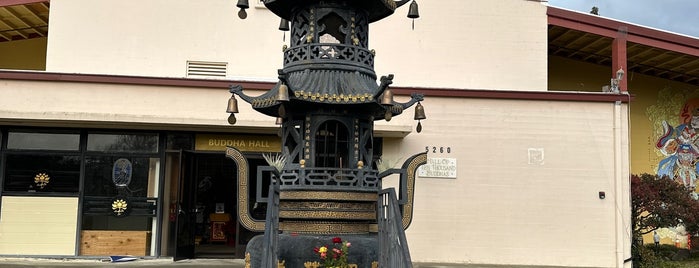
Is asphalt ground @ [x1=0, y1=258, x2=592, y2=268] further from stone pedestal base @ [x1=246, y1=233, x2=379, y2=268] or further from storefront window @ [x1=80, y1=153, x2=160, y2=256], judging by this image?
stone pedestal base @ [x1=246, y1=233, x2=379, y2=268]

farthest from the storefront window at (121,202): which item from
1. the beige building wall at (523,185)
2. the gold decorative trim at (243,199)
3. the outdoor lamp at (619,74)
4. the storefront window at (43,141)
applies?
the outdoor lamp at (619,74)

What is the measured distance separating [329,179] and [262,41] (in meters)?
7.79

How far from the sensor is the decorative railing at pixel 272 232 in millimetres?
5891

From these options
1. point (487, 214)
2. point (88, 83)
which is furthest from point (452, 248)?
point (88, 83)

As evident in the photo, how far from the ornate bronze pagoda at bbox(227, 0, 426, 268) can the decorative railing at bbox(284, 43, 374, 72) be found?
0.5 inches

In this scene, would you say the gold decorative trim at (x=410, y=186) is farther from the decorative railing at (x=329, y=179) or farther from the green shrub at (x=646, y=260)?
the green shrub at (x=646, y=260)

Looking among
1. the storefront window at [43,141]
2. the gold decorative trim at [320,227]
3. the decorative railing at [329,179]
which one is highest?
the storefront window at [43,141]

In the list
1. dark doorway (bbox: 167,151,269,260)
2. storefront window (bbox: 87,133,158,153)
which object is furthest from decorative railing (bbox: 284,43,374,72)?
storefront window (bbox: 87,133,158,153)

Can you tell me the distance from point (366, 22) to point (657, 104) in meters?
12.4

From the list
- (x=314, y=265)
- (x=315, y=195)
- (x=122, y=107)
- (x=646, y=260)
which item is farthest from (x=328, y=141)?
(x=646, y=260)

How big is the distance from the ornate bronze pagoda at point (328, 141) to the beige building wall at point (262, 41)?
21.4 ft

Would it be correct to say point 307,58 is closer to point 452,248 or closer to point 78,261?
point 452,248

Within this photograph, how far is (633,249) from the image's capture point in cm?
1316

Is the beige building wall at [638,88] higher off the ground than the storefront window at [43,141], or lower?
higher
